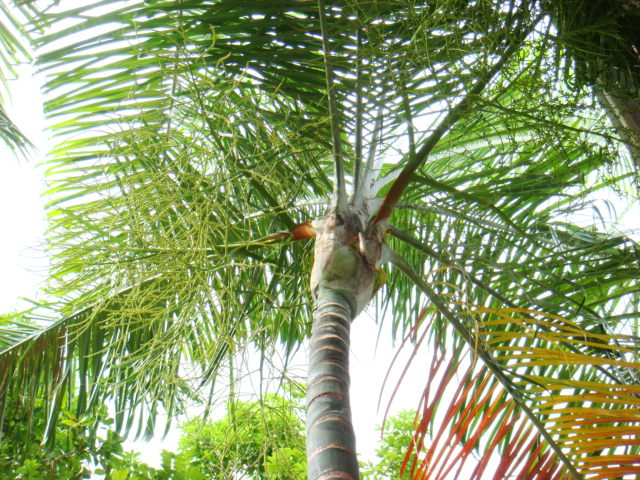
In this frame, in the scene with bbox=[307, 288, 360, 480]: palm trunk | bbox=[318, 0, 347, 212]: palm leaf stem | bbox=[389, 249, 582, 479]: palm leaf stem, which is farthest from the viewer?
bbox=[389, 249, 582, 479]: palm leaf stem

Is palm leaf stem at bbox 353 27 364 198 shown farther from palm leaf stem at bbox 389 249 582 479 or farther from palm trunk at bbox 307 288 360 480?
palm trunk at bbox 307 288 360 480

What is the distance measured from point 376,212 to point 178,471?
1361 millimetres

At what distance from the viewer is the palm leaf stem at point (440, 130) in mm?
1188

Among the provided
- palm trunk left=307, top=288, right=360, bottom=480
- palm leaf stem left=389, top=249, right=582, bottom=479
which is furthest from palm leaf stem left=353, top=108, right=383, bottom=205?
palm trunk left=307, top=288, right=360, bottom=480

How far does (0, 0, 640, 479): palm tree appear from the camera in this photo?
1.19 meters

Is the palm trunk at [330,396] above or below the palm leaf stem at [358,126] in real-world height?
below

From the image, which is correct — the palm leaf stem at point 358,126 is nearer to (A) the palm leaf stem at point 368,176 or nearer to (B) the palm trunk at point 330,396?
(A) the palm leaf stem at point 368,176

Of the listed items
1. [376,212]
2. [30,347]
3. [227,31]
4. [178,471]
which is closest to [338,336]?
[376,212]

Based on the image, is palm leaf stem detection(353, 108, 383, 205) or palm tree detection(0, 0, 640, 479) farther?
palm leaf stem detection(353, 108, 383, 205)

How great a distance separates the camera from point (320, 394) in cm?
92

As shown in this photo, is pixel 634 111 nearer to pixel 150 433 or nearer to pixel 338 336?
pixel 338 336

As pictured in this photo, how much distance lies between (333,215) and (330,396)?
448mm

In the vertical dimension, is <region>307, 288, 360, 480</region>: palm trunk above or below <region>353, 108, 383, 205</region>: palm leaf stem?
below

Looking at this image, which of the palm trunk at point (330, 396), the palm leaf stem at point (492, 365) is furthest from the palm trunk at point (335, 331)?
the palm leaf stem at point (492, 365)
